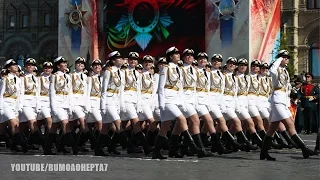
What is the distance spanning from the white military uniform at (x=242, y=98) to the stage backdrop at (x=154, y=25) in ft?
140

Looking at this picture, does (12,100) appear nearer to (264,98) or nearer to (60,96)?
(60,96)

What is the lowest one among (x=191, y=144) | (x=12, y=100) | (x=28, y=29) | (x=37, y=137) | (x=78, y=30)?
(x=37, y=137)

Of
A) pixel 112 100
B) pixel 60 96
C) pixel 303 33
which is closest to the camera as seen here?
pixel 112 100

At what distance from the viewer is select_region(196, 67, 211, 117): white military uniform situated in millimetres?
15039

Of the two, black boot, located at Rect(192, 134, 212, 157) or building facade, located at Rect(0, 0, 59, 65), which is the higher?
building facade, located at Rect(0, 0, 59, 65)

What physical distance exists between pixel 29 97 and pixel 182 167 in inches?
239

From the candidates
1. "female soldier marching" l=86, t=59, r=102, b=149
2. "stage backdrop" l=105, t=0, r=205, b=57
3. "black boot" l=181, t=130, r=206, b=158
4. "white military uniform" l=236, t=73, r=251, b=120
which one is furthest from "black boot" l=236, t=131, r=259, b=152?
"stage backdrop" l=105, t=0, r=205, b=57

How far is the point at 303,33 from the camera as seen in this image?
6266cm

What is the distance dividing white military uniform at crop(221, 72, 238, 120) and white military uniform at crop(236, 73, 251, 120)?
0.12 metres

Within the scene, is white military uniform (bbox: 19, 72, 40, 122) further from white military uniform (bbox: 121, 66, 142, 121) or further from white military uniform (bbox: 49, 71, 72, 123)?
white military uniform (bbox: 121, 66, 142, 121)

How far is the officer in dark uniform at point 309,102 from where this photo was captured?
1090 inches

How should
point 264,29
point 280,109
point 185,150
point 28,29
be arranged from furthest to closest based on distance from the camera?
point 28,29 → point 264,29 → point 185,150 → point 280,109

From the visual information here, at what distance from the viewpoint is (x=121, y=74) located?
16.0 meters

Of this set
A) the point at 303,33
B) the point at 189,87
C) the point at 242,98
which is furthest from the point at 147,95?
the point at 303,33
